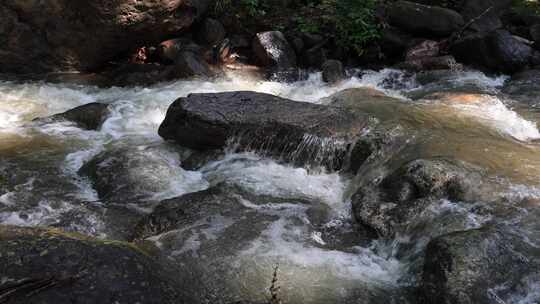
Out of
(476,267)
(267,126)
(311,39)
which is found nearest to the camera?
(476,267)

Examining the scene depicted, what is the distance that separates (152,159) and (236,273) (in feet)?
9.01

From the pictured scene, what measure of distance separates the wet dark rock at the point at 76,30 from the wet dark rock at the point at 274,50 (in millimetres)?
1694

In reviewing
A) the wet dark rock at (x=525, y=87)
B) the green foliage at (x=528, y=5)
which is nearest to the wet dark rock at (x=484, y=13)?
the green foliage at (x=528, y=5)

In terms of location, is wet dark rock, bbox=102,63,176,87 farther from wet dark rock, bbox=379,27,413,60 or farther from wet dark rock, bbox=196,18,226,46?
wet dark rock, bbox=379,27,413,60

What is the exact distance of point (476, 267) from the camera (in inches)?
155

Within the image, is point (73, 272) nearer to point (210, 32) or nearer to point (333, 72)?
point (333, 72)

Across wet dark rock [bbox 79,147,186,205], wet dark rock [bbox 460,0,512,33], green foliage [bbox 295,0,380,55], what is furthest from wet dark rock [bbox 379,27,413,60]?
wet dark rock [bbox 79,147,186,205]

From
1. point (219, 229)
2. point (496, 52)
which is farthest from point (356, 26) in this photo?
point (219, 229)

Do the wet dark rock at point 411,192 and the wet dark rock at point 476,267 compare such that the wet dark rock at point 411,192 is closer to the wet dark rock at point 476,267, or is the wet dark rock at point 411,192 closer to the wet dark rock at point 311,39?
the wet dark rock at point 476,267

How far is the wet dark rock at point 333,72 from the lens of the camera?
1030 cm

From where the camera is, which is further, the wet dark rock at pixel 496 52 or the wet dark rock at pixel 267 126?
the wet dark rock at pixel 496 52

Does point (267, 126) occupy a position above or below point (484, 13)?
below

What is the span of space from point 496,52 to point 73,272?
948 centimetres

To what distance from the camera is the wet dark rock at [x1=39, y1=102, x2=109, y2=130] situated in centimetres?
802
